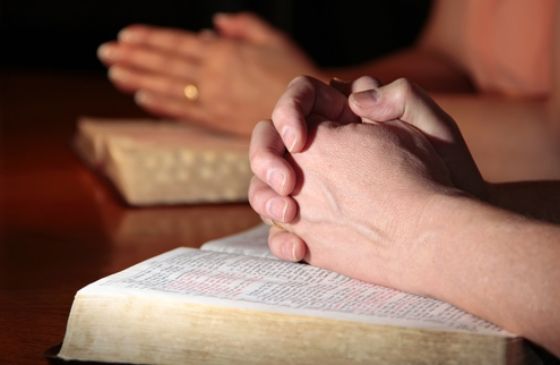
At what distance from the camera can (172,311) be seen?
71 centimetres

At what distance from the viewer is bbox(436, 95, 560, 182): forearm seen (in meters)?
1.40

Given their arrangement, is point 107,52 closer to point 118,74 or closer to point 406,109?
point 118,74

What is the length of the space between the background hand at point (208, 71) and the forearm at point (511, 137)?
26 centimetres

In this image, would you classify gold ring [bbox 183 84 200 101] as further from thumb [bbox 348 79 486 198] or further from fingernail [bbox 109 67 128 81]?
thumb [bbox 348 79 486 198]

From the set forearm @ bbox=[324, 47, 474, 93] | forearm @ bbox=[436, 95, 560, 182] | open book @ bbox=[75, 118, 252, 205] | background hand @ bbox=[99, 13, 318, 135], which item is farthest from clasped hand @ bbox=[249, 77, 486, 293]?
forearm @ bbox=[324, 47, 474, 93]

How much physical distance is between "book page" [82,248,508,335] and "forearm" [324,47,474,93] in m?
1.03

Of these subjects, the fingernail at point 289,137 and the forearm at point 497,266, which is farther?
the fingernail at point 289,137

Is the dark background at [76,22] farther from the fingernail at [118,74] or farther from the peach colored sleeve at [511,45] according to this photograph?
the fingernail at [118,74]

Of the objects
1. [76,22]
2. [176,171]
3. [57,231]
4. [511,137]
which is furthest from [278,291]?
[76,22]

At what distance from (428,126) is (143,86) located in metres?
0.77

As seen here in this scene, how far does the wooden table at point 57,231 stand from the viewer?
82cm

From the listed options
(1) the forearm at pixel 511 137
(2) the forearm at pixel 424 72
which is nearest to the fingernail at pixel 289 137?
(1) the forearm at pixel 511 137

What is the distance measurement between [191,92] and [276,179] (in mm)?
733

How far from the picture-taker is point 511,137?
1414mm
